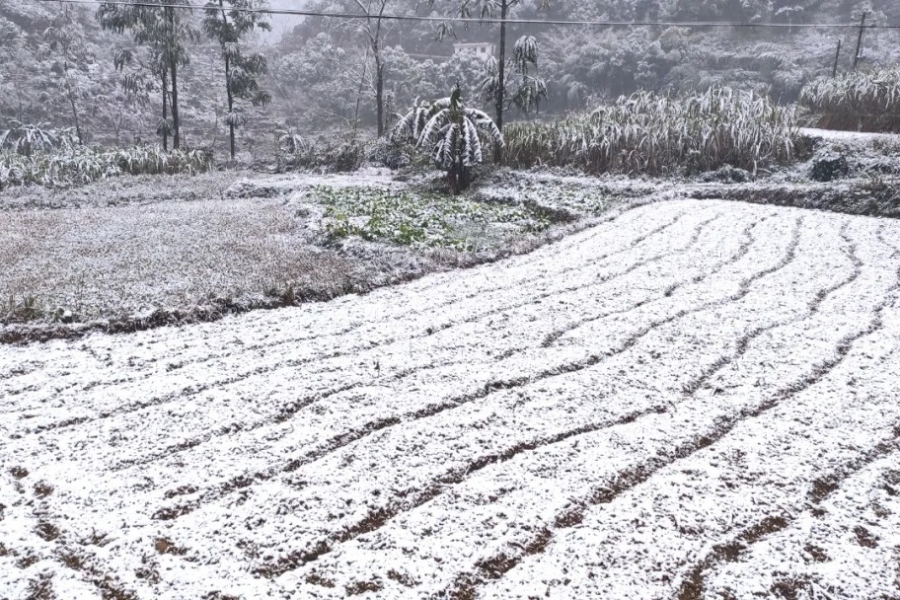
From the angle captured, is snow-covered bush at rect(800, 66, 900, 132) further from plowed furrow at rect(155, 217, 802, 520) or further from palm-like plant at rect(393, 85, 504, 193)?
plowed furrow at rect(155, 217, 802, 520)

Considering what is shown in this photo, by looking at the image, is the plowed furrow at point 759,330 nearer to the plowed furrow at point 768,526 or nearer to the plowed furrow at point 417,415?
the plowed furrow at point 417,415

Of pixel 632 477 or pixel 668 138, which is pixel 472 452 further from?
pixel 668 138

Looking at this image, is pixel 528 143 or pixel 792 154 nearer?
pixel 792 154

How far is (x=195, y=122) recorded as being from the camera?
21.4 meters

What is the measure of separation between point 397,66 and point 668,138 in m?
18.3

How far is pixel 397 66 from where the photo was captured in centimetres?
2312

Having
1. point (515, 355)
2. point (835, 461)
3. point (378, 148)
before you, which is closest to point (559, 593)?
point (835, 461)

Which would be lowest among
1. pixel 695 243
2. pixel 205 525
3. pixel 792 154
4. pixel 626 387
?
pixel 205 525

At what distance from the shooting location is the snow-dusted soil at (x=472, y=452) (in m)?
1.49

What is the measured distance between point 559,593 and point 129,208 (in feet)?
22.3

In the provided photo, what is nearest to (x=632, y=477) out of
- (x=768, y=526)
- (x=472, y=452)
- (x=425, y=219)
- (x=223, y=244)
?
(x=768, y=526)

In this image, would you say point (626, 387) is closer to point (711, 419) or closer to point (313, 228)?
point (711, 419)

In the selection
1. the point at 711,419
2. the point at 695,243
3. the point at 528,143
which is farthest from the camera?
the point at 528,143

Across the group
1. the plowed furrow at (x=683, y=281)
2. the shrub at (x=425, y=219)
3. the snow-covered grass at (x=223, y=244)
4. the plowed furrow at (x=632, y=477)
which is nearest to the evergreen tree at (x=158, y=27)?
the snow-covered grass at (x=223, y=244)
